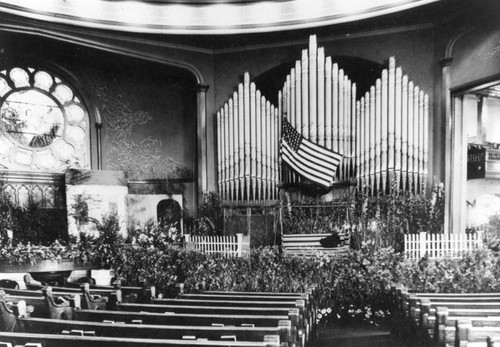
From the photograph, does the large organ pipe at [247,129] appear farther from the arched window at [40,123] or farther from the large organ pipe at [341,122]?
the arched window at [40,123]

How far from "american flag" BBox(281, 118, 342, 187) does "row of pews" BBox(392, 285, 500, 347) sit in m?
4.70

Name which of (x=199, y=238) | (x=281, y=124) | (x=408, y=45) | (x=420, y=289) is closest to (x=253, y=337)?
(x=420, y=289)

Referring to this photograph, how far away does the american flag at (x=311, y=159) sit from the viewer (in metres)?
9.41

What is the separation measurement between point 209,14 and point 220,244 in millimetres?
5679

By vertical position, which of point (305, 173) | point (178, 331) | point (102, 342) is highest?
point (305, 173)

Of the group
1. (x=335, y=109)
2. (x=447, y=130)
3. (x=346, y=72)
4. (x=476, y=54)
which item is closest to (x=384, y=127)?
(x=335, y=109)

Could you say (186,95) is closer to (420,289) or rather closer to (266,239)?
(266,239)

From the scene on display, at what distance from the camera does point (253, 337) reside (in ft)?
10.00

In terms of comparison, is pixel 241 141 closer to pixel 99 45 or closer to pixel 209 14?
pixel 209 14

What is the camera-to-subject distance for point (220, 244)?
917 cm

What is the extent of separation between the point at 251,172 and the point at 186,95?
10.7 ft

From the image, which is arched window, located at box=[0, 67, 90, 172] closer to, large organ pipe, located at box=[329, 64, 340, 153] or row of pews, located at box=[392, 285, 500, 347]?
large organ pipe, located at box=[329, 64, 340, 153]

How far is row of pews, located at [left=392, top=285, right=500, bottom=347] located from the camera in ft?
9.19

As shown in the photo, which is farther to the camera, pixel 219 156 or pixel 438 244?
pixel 219 156
